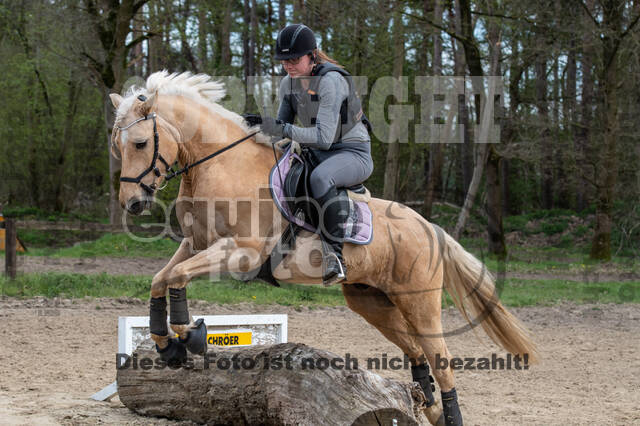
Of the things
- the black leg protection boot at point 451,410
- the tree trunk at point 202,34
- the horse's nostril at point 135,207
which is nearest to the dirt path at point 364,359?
the black leg protection boot at point 451,410

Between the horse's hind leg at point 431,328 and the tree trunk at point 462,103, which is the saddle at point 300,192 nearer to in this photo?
the horse's hind leg at point 431,328

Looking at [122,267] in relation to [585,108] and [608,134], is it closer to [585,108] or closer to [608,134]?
[608,134]

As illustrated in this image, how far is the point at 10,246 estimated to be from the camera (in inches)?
375

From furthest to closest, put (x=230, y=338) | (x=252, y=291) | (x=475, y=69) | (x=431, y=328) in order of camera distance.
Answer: (x=475, y=69), (x=252, y=291), (x=230, y=338), (x=431, y=328)

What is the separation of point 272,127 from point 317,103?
1.29 feet

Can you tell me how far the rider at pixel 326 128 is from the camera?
379 centimetres

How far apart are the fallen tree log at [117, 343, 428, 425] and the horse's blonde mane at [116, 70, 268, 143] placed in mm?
1506

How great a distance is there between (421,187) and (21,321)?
22.8 m

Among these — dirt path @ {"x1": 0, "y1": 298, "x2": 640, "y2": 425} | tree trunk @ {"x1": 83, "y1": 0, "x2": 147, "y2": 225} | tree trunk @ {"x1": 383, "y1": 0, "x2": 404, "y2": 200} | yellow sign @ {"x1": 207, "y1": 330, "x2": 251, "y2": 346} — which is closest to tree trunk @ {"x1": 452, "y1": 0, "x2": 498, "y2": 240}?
tree trunk @ {"x1": 383, "y1": 0, "x2": 404, "y2": 200}

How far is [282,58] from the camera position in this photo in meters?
3.80

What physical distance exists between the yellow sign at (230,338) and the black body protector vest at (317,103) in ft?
6.43

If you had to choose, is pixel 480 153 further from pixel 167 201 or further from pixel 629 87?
pixel 167 201

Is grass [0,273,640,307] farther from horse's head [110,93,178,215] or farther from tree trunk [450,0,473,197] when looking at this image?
tree trunk [450,0,473,197]

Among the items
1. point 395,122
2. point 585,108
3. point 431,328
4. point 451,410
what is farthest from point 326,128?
point 585,108
